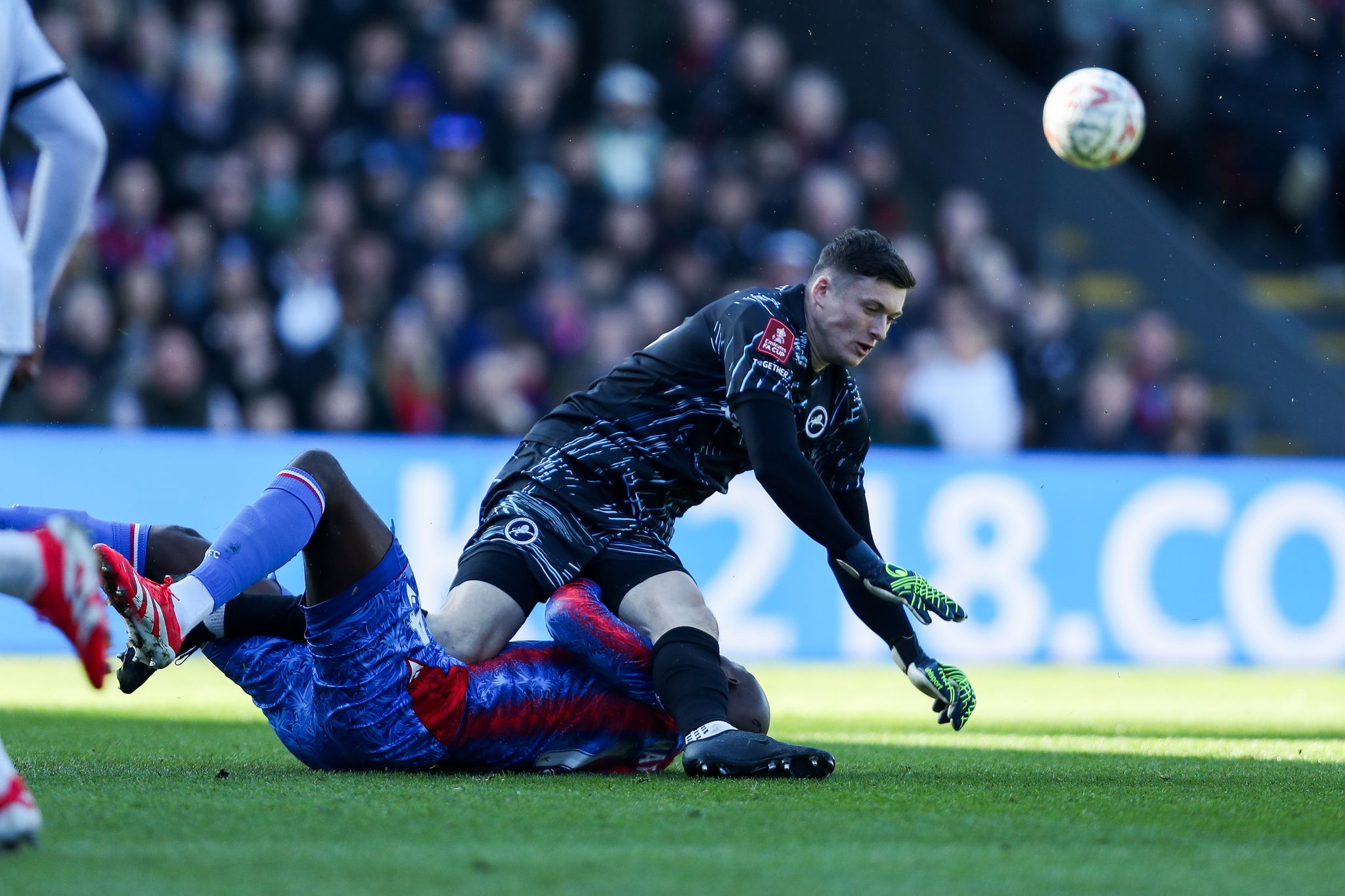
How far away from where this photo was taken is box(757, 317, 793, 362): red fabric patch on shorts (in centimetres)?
542

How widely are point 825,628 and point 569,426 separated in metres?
6.03

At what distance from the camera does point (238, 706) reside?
7973 mm

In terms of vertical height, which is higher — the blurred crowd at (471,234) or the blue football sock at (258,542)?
the blurred crowd at (471,234)

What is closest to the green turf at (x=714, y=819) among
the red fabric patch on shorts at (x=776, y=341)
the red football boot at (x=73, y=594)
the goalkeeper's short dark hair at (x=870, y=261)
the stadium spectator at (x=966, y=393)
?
the red football boot at (x=73, y=594)

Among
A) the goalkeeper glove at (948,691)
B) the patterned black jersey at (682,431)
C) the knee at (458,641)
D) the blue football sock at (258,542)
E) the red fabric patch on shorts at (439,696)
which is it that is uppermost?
the patterned black jersey at (682,431)

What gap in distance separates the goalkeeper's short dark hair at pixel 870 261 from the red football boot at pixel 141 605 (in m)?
2.35

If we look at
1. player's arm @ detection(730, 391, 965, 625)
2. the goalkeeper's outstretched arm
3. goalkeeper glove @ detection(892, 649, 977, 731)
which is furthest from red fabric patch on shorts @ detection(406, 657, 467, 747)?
goalkeeper glove @ detection(892, 649, 977, 731)

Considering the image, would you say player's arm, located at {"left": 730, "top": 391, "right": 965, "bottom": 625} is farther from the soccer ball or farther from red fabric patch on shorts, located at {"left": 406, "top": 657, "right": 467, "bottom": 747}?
the soccer ball

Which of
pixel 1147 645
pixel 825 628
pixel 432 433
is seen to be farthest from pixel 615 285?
pixel 1147 645

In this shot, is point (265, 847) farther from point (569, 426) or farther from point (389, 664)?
point (569, 426)

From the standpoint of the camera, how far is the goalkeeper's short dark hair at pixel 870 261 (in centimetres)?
552

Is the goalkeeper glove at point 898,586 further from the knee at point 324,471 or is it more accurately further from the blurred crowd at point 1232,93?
the blurred crowd at point 1232,93

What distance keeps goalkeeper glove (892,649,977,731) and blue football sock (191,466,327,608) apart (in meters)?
1.97

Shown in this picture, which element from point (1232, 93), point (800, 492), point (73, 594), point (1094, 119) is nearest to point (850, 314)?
point (800, 492)
